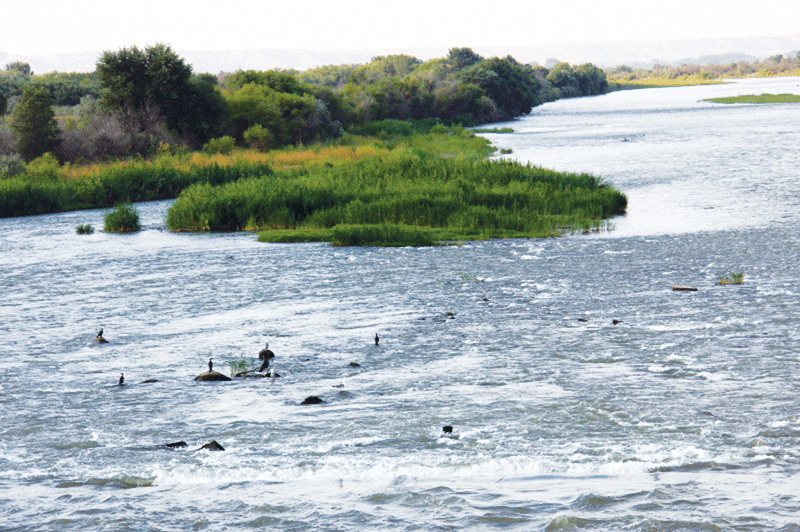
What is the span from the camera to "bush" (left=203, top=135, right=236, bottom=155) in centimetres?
6184

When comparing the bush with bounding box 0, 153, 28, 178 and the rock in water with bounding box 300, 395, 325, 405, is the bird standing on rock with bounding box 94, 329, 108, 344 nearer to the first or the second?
the rock in water with bounding box 300, 395, 325, 405

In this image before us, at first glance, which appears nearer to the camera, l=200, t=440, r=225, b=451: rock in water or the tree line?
l=200, t=440, r=225, b=451: rock in water

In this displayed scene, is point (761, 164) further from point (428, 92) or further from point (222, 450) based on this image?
point (428, 92)

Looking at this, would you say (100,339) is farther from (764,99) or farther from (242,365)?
(764,99)

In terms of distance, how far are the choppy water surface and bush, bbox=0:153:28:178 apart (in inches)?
941

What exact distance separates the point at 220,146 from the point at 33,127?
42.1 ft

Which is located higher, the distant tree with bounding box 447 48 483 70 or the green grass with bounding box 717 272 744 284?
the distant tree with bounding box 447 48 483 70

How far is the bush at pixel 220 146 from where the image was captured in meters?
61.8

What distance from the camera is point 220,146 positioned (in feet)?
204

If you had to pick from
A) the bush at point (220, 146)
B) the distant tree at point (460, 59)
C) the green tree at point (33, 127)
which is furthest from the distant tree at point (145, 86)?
the distant tree at point (460, 59)

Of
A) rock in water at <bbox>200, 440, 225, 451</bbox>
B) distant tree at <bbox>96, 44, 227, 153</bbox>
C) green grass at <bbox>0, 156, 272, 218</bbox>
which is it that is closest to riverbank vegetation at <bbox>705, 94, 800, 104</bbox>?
distant tree at <bbox>96, 44, 227, 153</bbox>

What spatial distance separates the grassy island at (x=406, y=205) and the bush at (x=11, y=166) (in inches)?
622

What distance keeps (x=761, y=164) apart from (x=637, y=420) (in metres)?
44.0

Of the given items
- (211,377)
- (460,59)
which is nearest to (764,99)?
(460,59)
